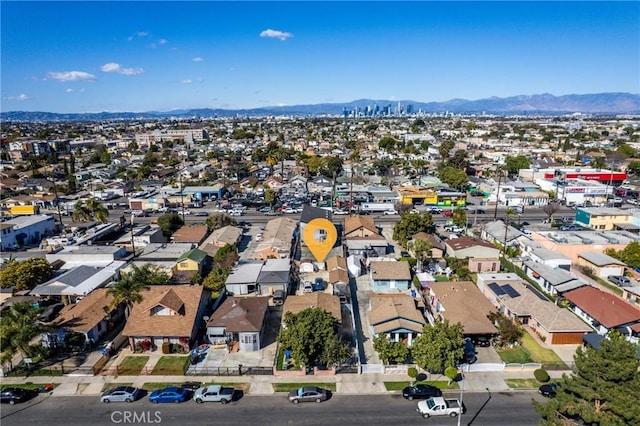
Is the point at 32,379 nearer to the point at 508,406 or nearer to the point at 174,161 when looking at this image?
the point at 508,406

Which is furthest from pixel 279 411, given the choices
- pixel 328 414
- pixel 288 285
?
pixel 288 285

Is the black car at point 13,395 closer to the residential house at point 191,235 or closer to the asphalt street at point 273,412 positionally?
the asphalt street at point 273,412

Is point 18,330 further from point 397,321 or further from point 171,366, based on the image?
point 397,321

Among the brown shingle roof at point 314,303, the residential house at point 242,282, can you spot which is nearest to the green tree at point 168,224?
the residential house at point 242,282

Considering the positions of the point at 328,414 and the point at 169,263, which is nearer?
the point at 328,414

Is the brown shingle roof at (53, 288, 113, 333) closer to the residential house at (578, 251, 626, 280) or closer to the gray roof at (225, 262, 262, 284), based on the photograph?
the gray roof at (225, 262, 262, 284)

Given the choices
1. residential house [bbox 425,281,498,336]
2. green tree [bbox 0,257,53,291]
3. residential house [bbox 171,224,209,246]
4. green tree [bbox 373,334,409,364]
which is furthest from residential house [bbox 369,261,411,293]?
green tree [bbox 0,257,53,291]
